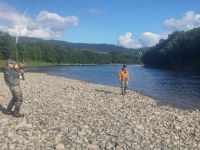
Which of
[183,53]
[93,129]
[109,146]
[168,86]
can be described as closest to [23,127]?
[93,129]

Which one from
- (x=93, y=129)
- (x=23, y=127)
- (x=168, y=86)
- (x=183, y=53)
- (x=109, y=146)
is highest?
(x=183, y=53)

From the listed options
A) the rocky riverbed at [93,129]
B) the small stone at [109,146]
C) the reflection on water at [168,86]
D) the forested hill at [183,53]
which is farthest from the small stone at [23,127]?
the forested hill at [183,53]

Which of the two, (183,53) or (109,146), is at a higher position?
(183,53)

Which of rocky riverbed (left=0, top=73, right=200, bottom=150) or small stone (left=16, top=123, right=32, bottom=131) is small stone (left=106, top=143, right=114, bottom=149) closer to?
rocky riverbed (left=0, top=73, right=200, bottom=150)

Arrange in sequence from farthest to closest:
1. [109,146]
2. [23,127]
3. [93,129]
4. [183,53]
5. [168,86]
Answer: [183,53]
[168,86]
[93,129]
[23,127]
[109,146]

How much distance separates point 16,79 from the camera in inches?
636

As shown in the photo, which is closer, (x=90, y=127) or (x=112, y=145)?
(x=112, y=145)

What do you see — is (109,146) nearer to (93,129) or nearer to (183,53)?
(93,129)

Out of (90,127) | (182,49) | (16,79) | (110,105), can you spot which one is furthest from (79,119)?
(182,49)

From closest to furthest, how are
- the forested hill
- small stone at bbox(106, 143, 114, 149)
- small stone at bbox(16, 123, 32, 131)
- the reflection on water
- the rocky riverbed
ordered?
small stone at bbox(106, 143, 114, 149), the rocky riverbed, small stone at bbox(16, 123, 32, 131), the reflection on water, the forested hill

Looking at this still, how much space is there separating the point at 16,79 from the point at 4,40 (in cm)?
13780

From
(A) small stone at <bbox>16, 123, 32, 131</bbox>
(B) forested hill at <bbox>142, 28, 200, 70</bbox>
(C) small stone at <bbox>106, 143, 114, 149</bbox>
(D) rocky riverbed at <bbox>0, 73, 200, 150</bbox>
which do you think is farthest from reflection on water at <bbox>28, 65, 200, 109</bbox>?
(B) forested hill at <bbox>142, 28, 200, 70</bbox>

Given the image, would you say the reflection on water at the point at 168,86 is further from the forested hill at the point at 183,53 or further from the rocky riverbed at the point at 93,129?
the forested hill at the point at 183,53

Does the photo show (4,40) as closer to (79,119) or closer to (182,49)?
(182,49)
